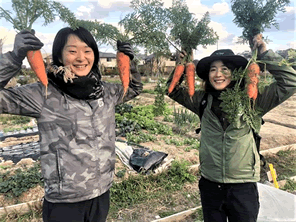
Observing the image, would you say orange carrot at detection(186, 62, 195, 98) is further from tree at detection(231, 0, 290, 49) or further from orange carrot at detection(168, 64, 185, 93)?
tree at detection(231, 0, 290, 49)

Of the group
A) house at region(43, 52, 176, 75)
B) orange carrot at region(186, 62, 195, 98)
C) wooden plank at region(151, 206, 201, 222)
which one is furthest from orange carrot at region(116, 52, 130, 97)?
wooden plank at region(151, 206, 201, 222)

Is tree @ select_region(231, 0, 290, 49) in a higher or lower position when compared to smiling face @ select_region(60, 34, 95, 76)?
higher

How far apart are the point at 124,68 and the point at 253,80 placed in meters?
1.00

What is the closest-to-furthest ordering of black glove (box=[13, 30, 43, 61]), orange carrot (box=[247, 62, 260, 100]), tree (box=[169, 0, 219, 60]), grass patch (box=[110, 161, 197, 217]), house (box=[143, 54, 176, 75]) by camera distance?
black glove (box=[13, 30, 43, 61]), orange carrot (box=[247, 62, 260, 100]), tree (box=[169, 0, 219, 60]), house (box=[143, 54, 176, 75]), grass patch (box=[110, 161, 197, 217])

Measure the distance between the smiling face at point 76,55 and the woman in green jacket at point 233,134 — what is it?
3.25 ft

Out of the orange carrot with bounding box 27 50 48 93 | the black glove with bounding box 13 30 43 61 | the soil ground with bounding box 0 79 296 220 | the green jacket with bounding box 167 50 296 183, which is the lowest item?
the soil ground with bounding box 0 79 296 220

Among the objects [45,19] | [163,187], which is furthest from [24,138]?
[45,19]

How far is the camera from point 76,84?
5.16ft

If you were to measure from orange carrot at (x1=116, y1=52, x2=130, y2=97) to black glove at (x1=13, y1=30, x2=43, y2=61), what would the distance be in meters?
0.63

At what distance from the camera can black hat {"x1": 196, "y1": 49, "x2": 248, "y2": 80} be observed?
6.17 ft

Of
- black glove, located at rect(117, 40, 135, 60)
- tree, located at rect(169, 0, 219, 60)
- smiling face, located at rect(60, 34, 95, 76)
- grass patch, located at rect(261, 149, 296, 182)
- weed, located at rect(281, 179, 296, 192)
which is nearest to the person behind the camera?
smiling face, located at rect(60, 34, 95, 76)

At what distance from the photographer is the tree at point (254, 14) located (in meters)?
1.96

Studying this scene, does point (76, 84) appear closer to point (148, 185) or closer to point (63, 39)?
point (63, 39)

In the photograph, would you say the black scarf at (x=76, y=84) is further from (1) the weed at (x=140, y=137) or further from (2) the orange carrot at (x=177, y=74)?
(1) the weed at (x=140, y=137)
